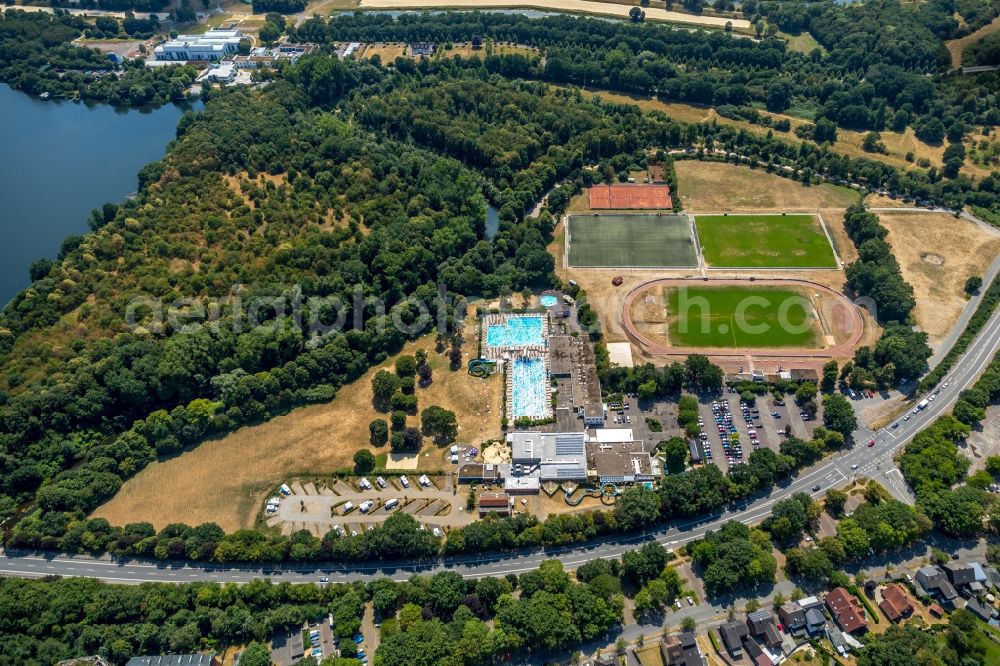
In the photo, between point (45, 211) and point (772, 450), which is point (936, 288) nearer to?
point (772, 450)

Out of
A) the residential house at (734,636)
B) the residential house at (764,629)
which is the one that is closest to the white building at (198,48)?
the residential house at (734,636)

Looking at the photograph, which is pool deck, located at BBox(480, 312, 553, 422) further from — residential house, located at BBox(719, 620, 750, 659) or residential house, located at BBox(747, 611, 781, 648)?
residential house, located at BBox(747, 611, 781, 648)

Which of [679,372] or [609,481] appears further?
[679,372]

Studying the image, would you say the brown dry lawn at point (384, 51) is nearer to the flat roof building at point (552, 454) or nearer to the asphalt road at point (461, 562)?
the flat roof building at point (552, 454)

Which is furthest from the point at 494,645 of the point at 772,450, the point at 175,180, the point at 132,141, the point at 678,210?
the point at 132,141

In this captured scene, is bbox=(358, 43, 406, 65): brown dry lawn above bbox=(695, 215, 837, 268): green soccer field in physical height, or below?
above

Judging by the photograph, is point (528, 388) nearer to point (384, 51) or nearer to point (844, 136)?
point (844, 136)

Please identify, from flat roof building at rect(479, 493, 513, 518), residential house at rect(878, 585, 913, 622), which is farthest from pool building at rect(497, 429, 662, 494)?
residential house at rect(878, 585, 913, 622)
